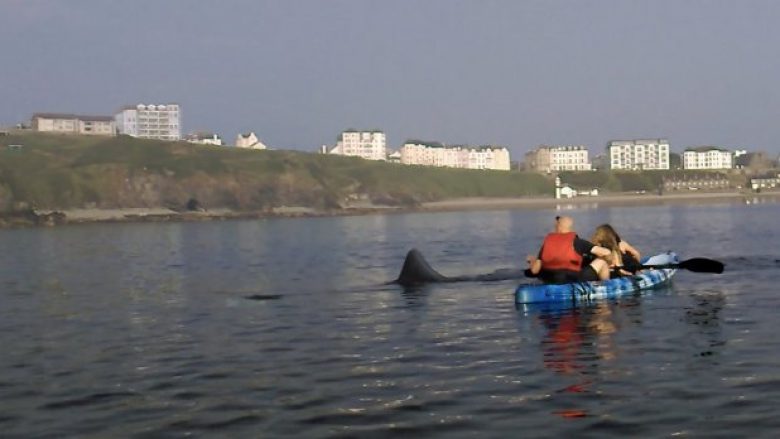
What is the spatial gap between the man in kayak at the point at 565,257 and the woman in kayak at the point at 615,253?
36 cm

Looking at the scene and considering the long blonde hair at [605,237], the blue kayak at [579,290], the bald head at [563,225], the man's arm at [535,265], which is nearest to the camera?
the bald head at [563,225]

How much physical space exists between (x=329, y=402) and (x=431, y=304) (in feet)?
38.4

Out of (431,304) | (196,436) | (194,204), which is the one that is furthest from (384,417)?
(194,204)

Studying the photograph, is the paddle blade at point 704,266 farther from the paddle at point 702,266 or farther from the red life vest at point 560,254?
the red life vest at point 560,254

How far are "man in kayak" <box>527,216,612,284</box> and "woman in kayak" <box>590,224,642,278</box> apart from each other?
0.36 m

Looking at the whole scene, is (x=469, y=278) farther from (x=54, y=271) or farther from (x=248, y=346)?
(x=54, y=271)

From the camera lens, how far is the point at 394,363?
48.9 feet

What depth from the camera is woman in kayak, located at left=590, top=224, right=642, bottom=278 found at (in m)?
21.4

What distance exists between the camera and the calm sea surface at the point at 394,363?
422 inches

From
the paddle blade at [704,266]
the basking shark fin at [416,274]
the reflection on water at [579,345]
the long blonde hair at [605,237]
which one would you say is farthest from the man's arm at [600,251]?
the basking shark fin at [416,274]

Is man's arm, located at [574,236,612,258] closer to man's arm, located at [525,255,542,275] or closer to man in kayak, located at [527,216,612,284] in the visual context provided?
man in kayak, located at [527,216,612,284]

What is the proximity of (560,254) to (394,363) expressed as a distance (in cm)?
746

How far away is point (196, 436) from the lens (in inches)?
407

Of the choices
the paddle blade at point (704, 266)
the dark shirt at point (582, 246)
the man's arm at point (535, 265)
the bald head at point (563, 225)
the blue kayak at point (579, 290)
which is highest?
the bald head at point (563, 225)
